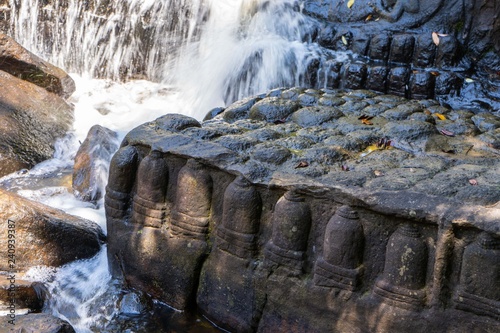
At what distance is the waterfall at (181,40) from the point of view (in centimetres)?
762

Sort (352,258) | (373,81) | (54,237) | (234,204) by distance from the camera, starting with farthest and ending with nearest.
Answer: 1. (373,81)
2. (54,237)
3. (234,204)
4. (352,258)

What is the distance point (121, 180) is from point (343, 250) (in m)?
1.82

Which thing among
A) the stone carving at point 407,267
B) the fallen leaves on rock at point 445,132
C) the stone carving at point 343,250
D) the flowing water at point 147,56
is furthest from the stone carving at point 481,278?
the flowing water at point 147,56

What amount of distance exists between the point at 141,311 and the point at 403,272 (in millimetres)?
1984

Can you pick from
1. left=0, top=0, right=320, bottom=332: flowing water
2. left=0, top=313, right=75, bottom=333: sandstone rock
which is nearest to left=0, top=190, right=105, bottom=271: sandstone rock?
left=0, top=0, right=320, bottom=332: flowing water

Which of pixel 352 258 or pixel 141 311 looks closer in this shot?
pixel 352 258

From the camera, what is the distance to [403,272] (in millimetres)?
3291

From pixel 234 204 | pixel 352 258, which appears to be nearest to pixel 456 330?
pixel 352 258

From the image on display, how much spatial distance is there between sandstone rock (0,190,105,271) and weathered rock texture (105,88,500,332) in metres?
0.45

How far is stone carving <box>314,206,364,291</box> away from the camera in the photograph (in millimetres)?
3426

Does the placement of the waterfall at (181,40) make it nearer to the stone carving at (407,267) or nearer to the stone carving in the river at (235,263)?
the stone carving in the river at (235,263)

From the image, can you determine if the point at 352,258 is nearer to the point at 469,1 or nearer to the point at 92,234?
the point at 92,234

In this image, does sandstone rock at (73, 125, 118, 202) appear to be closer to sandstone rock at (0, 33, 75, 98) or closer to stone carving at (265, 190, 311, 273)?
sandstone rock at (0, 33, 75, 98)

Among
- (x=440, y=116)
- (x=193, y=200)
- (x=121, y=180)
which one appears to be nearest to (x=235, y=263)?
(x=193, y=200)
